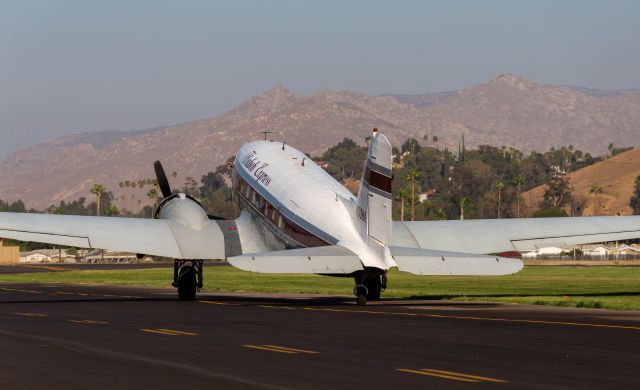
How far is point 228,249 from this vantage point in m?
42.6

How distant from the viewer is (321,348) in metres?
23.0

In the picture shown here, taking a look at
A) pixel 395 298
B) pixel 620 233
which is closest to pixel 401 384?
pixel 620 233

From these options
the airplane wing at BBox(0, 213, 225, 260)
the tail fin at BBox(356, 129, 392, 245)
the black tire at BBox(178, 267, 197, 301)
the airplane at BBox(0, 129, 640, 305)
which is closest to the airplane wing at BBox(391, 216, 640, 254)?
the airplane at BBox(0, 129, 640, 305)

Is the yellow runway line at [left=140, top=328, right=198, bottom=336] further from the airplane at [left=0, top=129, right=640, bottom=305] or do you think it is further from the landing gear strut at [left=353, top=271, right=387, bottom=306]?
the landing gear strut at [left=353, top=271, right=387, bottom=306]

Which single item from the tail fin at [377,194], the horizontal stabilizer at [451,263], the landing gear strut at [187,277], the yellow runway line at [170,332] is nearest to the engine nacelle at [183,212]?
Answer: the landing gear strut at [187,277]

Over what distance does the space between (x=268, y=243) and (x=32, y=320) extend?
12.8m

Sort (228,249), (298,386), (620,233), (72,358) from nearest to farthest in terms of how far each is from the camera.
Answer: (298,386) < (72,358) < (620,233) < (228,249)

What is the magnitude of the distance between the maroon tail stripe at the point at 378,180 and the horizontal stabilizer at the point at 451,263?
186cm

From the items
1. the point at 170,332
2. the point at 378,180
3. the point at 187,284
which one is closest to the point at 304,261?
the point at 378,180

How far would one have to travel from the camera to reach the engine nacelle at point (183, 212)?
141 feet

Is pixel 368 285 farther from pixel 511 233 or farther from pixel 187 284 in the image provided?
pixel 187 284

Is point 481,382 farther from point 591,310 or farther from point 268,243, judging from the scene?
point 268,243

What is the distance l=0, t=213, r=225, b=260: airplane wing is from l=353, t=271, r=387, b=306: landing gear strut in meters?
5.25

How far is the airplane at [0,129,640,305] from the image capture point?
114 ft
